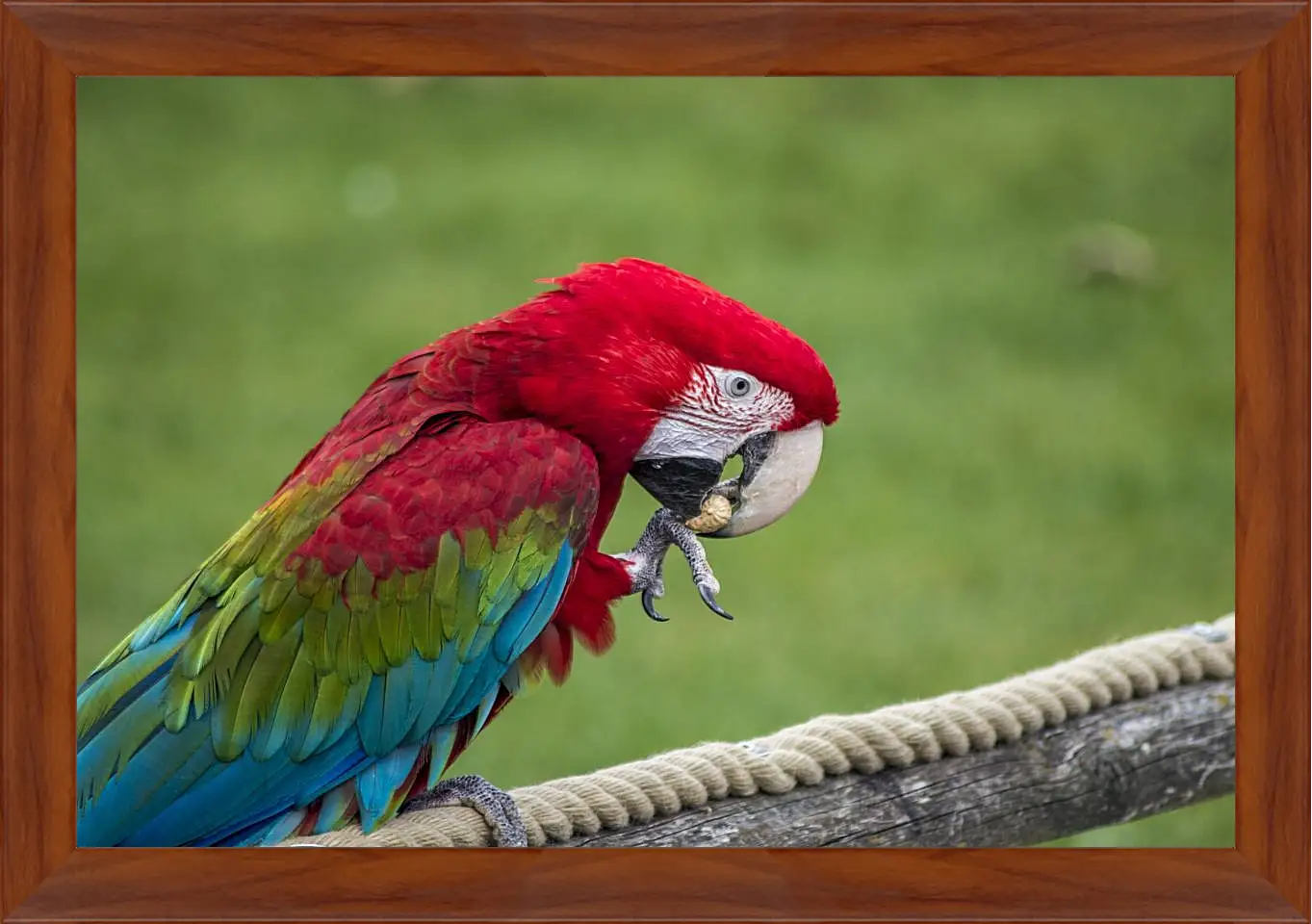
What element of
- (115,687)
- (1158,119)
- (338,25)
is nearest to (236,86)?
(338,25)

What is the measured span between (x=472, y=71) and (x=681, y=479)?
0.45 metres

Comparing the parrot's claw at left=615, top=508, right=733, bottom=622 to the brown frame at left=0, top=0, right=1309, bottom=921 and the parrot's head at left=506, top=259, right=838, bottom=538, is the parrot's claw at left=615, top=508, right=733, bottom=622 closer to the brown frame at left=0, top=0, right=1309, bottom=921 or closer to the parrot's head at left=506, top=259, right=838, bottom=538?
the parrot's head at left=506, top=259, right=838, bottom=538

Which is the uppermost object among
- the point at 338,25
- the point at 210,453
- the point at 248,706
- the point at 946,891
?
the point at 338,25

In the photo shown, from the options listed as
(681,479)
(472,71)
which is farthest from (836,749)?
(472,71)

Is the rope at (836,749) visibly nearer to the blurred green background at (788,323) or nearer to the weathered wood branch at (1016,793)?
the weathered wood branch at (1016,793)

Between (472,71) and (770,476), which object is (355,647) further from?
(472,71)

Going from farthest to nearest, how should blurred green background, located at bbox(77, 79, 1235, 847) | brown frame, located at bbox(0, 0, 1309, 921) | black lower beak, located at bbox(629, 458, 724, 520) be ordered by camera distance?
blurred green background, located at bbox(77, 79, 1235, 847)
black lower beak, located at bbox(629, 458, 724, 520)
brown frame, located at bbox(0, 0, 1309, 921)

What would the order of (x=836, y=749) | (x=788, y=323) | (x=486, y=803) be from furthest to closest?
1. (x=788, y=323)
2. (x=836, y=749)
3. (x=486, y=803)

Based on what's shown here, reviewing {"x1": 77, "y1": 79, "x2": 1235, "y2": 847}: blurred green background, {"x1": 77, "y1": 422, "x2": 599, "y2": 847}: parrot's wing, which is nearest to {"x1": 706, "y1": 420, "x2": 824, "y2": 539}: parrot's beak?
{"x1": 77, "y1": 422, "x2": 599, "y2": 847}: parrot's wing

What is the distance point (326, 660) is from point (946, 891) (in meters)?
0.63

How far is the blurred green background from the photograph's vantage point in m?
2.05

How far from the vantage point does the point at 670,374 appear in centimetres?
138

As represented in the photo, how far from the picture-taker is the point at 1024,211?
8.91 ft

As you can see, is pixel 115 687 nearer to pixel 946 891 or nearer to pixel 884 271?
pixel 946 891
